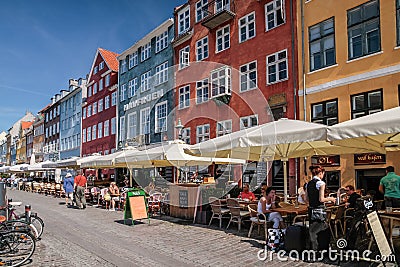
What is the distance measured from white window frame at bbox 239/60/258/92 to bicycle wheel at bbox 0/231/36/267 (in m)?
14.3

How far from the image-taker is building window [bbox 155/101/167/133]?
2761cm

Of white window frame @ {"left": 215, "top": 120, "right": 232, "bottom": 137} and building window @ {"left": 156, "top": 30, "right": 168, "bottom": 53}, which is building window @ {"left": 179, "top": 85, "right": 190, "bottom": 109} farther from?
building window @ {"left": 156, "top": 30, "right": 168, "bottom": 53}

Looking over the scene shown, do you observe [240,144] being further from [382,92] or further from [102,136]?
[102,136]

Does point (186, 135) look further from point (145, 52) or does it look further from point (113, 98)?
point (113, 98)

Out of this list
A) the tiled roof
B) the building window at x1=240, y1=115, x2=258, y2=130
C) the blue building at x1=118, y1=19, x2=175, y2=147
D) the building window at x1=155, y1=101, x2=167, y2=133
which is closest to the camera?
the building window at x1=240, y1=115, x2=258, y2=130

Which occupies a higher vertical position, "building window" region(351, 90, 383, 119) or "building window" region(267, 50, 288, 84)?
"building window" region(267, 50, 288, 84)

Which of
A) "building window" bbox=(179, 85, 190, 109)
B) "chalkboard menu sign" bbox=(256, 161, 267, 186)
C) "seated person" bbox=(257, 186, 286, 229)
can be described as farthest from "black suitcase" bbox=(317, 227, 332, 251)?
"building window" bbox=(179, 85, 190, 109)

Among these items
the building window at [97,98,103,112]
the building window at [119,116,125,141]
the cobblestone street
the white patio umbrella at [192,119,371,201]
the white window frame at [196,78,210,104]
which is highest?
the building window at [97,98,103,112]

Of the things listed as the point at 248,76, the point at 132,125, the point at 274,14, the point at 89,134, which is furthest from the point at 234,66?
the point at 89,134

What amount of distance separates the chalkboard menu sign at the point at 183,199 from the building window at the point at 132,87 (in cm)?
2117

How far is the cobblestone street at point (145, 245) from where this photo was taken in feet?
23.0

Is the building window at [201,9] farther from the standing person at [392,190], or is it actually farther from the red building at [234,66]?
the standing person at [392,190]

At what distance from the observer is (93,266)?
673 cm

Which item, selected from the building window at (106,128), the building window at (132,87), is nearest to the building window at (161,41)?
the building window at (132,87)
